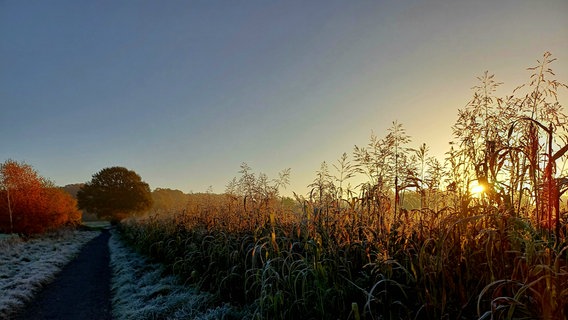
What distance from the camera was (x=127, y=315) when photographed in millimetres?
7695

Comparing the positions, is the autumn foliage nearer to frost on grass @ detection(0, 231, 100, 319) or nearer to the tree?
frost on grass @ detection(0, 231, 100, 319)

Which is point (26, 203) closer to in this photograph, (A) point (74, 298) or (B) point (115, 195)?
(A) point (74, 298)

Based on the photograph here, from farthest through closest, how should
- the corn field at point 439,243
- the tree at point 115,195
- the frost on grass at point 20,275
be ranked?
the tree at point 115,195 → the frost on grass at point 20,275 → the corn field at point 439,243

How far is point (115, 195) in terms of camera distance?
5897 centimetres

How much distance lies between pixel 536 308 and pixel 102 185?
218 ft

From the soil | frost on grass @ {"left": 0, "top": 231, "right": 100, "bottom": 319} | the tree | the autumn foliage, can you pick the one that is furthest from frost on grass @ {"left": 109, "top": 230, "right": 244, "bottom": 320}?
the tree

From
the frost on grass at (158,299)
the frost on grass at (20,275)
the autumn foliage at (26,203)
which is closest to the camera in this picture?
the frost on grass at (158,299)

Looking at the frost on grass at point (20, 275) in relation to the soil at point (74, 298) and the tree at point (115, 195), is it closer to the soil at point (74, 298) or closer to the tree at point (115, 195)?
the soil at point (74, 298)

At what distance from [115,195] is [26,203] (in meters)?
29.2

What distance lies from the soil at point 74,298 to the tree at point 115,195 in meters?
47.0

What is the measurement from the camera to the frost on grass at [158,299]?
654cm

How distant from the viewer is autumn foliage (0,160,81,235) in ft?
96.5

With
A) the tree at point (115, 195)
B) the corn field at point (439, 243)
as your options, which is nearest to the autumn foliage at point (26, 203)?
the tree at point (115, 195)

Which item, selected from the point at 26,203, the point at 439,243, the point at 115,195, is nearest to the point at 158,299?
the point at 439,243
